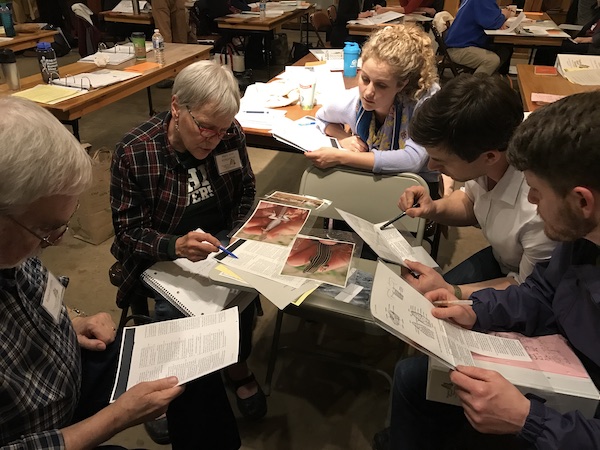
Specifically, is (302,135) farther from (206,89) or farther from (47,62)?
(47,62)

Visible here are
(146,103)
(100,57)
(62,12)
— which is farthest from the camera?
(62,12)

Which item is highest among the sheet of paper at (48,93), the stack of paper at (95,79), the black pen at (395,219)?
the stack of paper at (95,79)

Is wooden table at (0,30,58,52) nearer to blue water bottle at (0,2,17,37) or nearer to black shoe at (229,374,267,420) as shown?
blue water bottle at (0,2,17,37)

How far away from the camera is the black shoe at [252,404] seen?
1.85 m

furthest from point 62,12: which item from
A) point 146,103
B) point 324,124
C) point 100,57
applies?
point 324,124

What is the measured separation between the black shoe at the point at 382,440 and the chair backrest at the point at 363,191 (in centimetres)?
72

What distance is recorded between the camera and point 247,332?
1.88 m

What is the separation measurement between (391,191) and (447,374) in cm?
90

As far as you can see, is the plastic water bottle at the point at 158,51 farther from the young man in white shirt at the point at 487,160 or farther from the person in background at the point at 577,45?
the person in background at the point at 577,45

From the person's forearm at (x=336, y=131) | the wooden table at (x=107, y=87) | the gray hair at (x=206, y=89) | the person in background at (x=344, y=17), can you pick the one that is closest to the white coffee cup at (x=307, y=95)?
the person's forearm at (x=336, y=131)

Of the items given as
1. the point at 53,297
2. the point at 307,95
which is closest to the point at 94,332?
the point at 53,297

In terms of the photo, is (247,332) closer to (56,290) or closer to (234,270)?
(234,270)

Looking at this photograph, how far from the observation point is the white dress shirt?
1.42 meters

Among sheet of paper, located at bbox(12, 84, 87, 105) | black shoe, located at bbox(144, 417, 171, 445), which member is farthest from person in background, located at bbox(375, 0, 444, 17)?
black shoe, located at bbox(144, 417, 171, 445)
